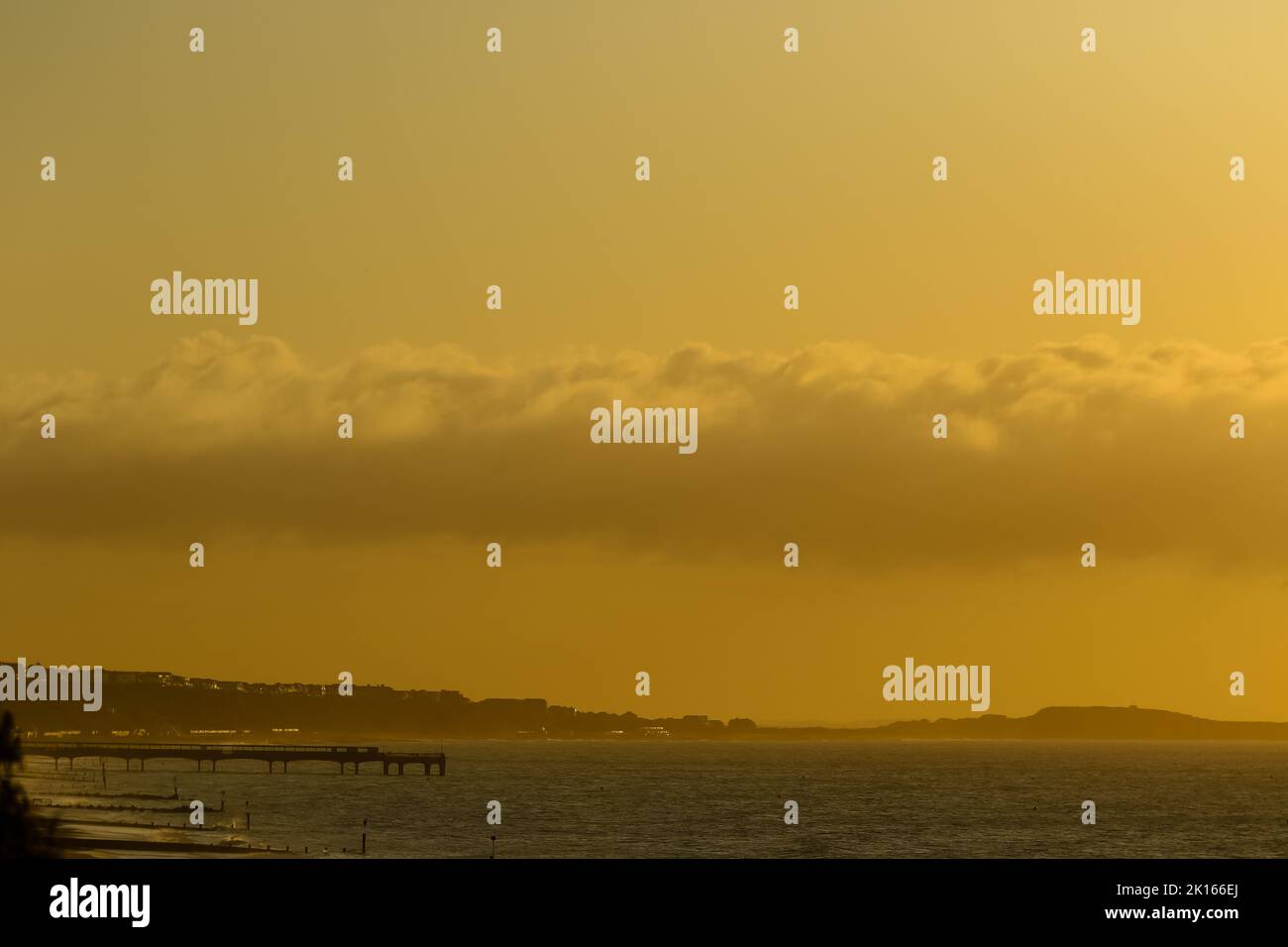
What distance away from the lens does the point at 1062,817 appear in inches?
7436

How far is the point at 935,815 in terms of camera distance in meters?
189
